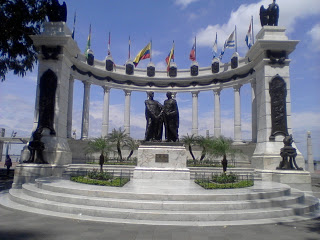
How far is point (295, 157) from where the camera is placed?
20891 mm

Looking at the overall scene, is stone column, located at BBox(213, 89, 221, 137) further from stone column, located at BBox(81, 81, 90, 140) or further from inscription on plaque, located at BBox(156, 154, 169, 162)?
inscription on plaque, located at BBox(156, 154, 169, 162)

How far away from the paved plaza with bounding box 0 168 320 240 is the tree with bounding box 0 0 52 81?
1699cm

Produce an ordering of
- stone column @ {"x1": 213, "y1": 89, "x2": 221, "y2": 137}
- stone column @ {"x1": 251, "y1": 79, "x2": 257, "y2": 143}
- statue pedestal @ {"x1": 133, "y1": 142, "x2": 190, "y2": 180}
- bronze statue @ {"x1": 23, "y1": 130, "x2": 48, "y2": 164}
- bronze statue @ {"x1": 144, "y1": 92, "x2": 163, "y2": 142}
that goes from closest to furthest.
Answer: statue pedestal @ {"x1": 133, "y1": 142, "x2": 190, "y2": 180}
bronze statue @ {"x1": 23, "y1": 130, "x2": 48, "y2": 164}
bronze statue @ {"x1": 144, "y1": 92, "x2": 163, "y2": 142}
stone column @ {"x1": 251, "y1": 79, "x2": 257, "y2": 143}
stone column @ {"x1": 213, "y1": 89, "x2": 221, "y2": 137}

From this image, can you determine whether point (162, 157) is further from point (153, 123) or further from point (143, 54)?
point (143, 54)

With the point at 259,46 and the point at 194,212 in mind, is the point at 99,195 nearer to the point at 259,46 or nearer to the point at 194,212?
the point at 194,212

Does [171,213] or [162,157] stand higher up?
[162,157]

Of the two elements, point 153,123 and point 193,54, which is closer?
point 153,123

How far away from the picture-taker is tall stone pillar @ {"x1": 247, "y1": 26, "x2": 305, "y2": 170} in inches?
875

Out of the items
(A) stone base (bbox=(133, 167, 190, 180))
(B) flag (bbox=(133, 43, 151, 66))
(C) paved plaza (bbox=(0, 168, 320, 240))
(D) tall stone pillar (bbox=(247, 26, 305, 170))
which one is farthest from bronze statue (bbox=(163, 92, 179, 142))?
(B) flag (bbox=(133, 43, 151, 66))

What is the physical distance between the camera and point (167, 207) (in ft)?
36.3

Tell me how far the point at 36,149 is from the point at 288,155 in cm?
1981

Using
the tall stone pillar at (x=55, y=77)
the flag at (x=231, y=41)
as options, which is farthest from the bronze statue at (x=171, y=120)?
the flag at (x=231, y=41)

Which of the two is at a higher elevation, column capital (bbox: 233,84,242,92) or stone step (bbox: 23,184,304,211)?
column capital (bbox: 233,84,242,92)

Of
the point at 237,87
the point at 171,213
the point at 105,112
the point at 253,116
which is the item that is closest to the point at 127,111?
the point at 105,112
